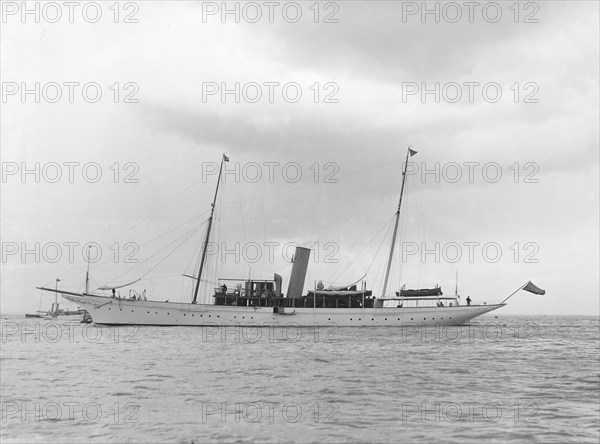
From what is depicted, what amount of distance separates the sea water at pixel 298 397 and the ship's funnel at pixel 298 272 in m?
32.2

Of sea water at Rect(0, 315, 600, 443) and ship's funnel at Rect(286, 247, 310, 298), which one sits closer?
sea water at Rect(0, 315, 600, 443)

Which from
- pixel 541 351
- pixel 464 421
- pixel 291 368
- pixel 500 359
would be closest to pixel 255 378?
pixel 291 368

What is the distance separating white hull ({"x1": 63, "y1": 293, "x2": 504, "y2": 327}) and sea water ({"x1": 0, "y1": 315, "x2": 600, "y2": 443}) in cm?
2769

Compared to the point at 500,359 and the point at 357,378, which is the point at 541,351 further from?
the point at 357,378

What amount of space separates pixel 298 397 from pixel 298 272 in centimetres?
4778

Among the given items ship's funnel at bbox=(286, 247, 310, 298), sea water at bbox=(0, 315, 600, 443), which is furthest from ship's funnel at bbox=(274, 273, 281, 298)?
sea water at bbox=(0, 315, 600, 443)

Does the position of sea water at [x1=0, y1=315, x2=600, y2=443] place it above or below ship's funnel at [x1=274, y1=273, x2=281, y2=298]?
below

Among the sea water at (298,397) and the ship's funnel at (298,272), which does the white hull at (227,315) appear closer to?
the ship's funnel at (298,272)

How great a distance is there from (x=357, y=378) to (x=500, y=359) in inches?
477

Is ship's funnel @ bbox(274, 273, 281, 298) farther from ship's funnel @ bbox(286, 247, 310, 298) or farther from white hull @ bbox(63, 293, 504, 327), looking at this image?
white hull @ bbox(63, 293, 504, 327)

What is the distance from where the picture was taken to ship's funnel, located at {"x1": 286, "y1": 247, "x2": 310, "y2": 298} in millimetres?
65938

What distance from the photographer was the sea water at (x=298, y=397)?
14.0 metres

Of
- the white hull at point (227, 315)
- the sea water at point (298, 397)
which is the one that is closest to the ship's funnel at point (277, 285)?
the white hull at point (227, 315)

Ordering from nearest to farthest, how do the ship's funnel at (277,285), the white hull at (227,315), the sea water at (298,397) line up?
the sea water at (298,397) → the white hull at (227,315) → the ship's funnel at (277,285)
